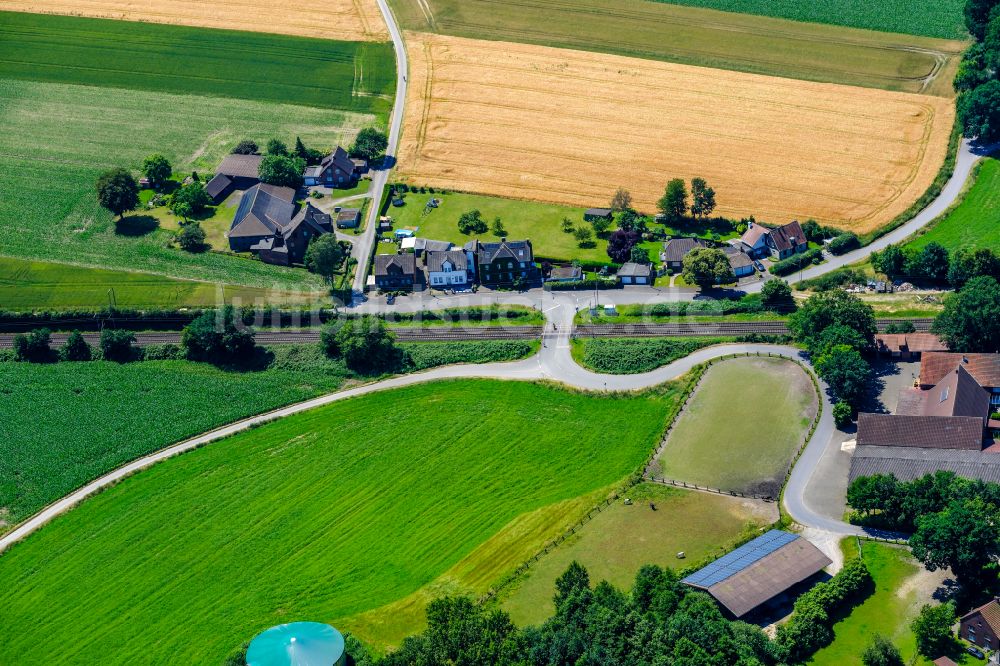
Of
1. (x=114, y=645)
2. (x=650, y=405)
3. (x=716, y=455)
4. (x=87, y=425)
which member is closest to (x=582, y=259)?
(x=650, y=405)

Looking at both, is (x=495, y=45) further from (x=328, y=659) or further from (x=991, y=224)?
(x=328, y=659)

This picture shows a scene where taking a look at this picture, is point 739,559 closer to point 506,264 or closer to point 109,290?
point 506,264

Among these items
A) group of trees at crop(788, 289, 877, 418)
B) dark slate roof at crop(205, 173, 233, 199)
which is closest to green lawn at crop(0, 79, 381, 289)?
dark slate roof at crop(205, 173, 233, 199)

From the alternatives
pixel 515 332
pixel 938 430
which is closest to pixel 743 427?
pixel 938 430

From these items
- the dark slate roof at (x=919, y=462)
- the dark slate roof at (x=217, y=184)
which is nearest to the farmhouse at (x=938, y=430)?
the dark slate roof at (x=919, y=462)

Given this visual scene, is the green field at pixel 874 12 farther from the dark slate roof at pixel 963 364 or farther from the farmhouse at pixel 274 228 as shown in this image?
the dark slate roof at pixel 963 364
